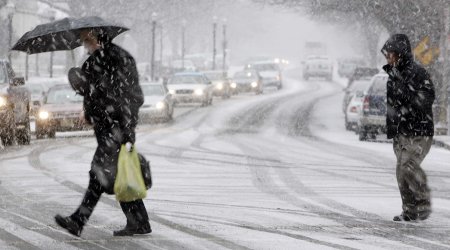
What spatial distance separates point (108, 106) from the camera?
8.61 m

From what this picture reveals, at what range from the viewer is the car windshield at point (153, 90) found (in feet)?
114

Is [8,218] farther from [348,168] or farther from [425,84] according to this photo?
[348,168]

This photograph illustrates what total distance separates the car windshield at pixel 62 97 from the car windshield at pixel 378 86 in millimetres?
7846

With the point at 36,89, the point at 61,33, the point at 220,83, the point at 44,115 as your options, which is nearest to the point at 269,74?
the point at 220,83

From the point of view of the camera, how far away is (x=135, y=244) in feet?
27.6

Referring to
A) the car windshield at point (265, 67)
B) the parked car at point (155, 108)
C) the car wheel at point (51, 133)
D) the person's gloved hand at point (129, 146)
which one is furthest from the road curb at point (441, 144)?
the car windshield at point (265, 67)

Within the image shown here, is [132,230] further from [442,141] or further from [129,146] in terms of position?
[442,141]

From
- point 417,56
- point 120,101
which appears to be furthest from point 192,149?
point 120,101

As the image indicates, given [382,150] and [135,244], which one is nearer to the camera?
[135,244]

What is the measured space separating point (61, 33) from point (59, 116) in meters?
17.4

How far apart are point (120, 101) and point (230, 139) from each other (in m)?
17.1

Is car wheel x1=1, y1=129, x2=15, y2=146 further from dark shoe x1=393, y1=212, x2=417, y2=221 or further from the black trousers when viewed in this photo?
the black trousers

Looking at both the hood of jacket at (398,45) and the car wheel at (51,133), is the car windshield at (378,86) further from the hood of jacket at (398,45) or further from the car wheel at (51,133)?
the hood of jacket at (398,45)

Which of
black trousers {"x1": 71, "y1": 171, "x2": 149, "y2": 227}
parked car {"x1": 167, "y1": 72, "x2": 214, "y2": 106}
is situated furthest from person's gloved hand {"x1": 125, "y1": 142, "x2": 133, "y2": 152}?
parked car {"x1": 167, "y1": 72, "x2": 214, "y2": 106}
